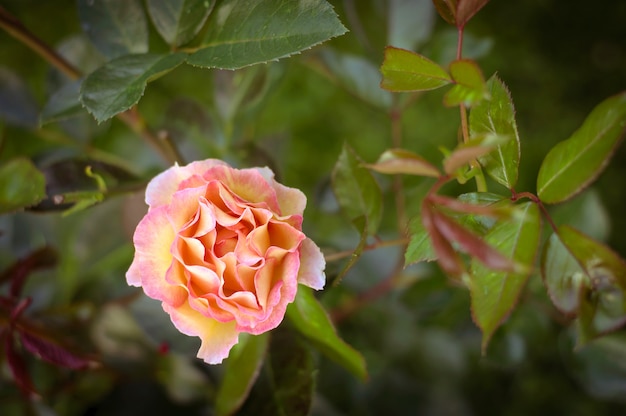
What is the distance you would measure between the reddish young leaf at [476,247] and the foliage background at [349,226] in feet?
0.71

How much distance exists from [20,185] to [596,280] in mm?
417

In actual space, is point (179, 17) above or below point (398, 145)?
above

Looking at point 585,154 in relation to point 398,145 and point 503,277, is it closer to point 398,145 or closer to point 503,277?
point 503,277

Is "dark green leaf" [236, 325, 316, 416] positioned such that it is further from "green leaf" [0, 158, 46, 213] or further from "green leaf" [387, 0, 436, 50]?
"green leaf" [387, 0, 436, 50]

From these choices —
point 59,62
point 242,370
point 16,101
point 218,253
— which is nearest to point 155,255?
point 218,253

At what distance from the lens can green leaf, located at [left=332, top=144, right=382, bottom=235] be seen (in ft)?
1.52

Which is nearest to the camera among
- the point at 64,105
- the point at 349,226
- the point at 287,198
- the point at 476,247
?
the point at 476,247

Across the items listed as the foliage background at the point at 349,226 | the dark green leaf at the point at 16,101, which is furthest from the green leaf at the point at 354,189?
the dark green leaf at the point at 16,101

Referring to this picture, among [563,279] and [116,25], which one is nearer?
Answer: [563,279]

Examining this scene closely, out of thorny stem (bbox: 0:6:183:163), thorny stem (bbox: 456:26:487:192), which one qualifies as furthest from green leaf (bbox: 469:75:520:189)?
thorny stem (bbox: 0:6:183:163)

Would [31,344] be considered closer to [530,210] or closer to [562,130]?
[530,210]

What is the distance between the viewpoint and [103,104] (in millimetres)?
398

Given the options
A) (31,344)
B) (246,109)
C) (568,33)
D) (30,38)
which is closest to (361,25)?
(246,109)

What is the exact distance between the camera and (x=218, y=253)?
1.21 ft
